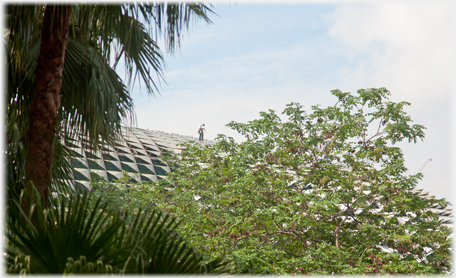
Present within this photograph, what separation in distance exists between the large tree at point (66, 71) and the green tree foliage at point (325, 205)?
510cm

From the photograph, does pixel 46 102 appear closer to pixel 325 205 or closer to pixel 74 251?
pixel 74 251

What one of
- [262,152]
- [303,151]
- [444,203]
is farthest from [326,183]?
[444,203]

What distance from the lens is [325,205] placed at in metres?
9.17

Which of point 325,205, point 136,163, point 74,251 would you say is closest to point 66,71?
point 74,251

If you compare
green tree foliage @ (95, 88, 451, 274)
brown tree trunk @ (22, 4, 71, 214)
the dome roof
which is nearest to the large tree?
brown tree trunk @ (22, 4, 71, 214)

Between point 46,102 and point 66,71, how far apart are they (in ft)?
4.69

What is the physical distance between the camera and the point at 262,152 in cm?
1155

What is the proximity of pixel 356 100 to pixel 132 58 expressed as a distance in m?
7.15

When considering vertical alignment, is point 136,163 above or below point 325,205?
above

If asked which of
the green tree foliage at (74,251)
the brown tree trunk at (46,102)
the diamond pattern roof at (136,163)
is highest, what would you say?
the diamond pattern roof at (136,163)

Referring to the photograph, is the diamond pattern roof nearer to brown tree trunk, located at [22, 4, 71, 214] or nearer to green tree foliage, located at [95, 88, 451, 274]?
green tree foliage, located at [95, 88, 451, 274]

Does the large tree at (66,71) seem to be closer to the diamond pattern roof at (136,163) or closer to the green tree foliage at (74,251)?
the green tree foliage at (74,251)

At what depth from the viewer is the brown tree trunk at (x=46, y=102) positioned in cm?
396

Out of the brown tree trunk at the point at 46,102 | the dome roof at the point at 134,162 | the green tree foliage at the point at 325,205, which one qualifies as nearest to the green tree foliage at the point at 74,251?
the brown tree trunk at the point at 46,102
